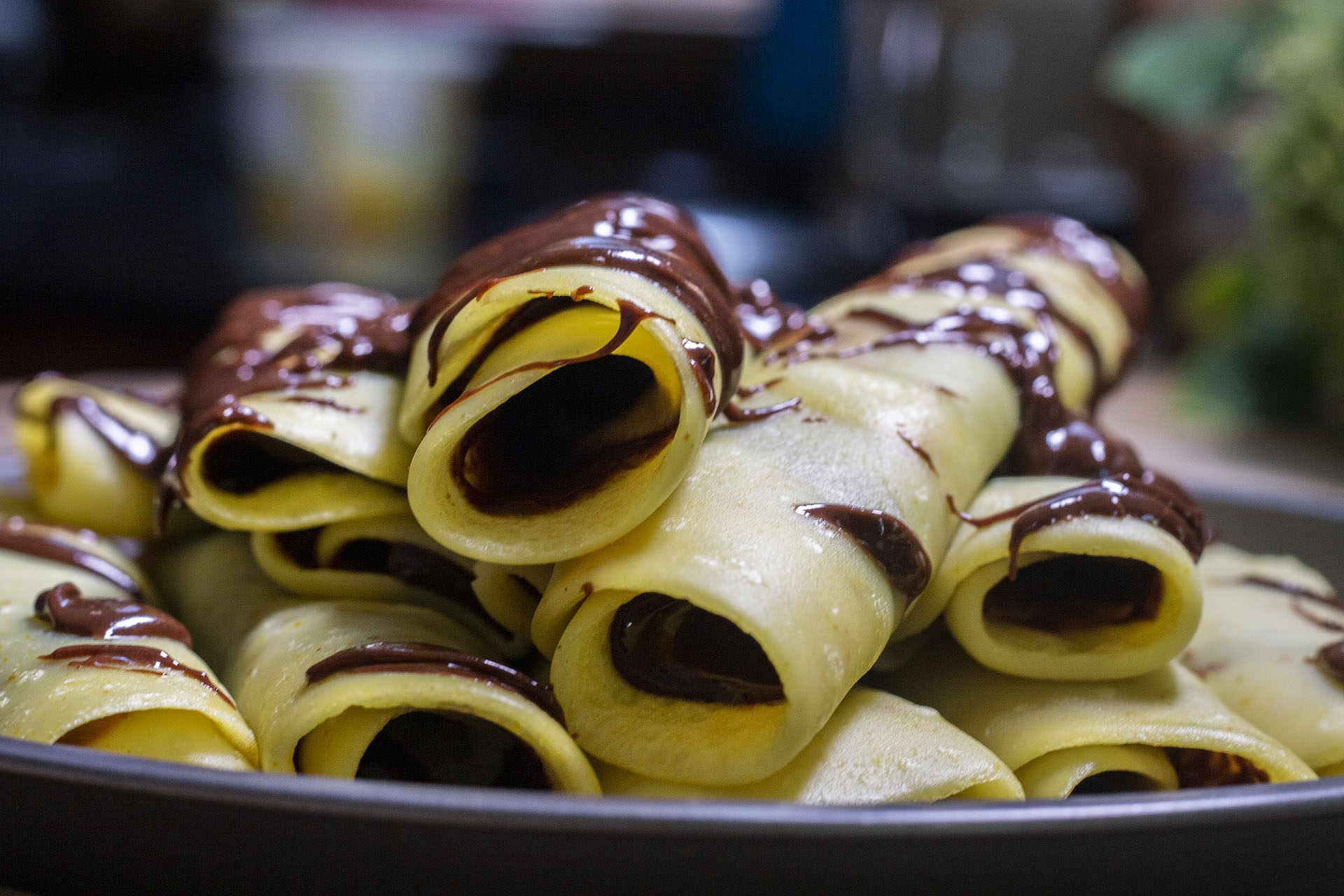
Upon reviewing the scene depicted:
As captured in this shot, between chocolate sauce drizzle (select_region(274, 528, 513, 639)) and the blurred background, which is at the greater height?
chocolate sauce drizzle (select_region(274, 528, 513, 639))

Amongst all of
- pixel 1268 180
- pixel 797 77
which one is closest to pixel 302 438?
pixel 1268 180

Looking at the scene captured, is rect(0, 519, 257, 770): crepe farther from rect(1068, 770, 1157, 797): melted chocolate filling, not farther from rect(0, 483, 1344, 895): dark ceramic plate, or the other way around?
rect(1068, 770, 1157, 797): melted chocolate filling

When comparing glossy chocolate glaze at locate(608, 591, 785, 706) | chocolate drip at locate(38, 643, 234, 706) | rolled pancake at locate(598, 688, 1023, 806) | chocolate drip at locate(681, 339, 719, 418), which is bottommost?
chocolate drip at locate(38, 643, 234, 706)

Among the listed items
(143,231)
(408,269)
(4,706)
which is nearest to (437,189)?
(408,269)

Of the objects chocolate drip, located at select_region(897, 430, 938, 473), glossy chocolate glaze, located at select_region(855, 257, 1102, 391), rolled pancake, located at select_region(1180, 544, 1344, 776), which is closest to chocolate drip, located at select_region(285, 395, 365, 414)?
chocolate drip, located at select_region(897, 430, 938, 473)

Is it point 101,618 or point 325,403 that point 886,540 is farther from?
point 101,618

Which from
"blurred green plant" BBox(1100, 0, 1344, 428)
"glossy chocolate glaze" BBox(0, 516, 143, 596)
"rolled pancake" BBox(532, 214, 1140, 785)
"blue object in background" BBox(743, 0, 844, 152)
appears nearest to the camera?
"rolled pancake" BBox(532, 214, 1140, 785)
